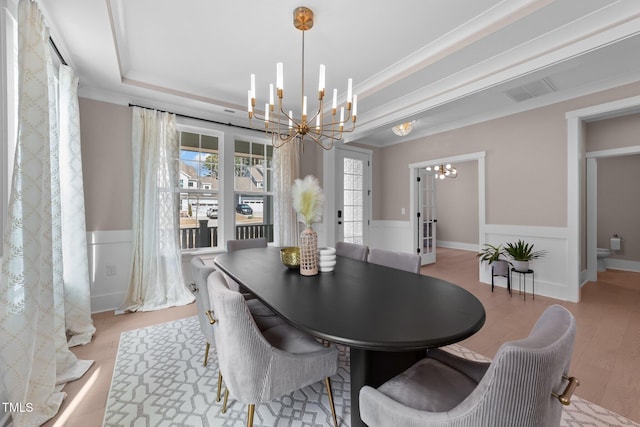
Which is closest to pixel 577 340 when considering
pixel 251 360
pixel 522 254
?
pixel 522 254

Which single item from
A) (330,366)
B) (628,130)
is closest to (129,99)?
(330,366)

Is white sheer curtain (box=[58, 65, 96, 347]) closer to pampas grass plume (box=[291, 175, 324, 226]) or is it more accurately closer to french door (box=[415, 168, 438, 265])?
pampas grass plume (box=[291, 175, 324, 226])

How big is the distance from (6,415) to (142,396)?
0.62m

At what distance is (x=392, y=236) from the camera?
5535mm

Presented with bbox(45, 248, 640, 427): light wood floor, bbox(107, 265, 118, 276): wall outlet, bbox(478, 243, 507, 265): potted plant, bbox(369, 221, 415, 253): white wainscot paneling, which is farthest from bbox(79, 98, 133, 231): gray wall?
bbox(478, 243, 507, 265): potted plant

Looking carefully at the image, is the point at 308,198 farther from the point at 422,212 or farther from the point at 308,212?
the point at 422,212

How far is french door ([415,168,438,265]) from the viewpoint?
528 cm

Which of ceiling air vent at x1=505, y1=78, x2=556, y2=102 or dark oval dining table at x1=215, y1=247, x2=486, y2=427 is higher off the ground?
ceiling air vent at x1=505, y1=78, x2=556, y2=102

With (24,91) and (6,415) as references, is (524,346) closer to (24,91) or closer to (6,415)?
(6,415)

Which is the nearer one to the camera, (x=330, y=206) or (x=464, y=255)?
(x=330, y=206)

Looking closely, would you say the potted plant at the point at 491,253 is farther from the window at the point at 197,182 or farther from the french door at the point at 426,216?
the window at the point at 197,182

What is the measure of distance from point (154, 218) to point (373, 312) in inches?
123

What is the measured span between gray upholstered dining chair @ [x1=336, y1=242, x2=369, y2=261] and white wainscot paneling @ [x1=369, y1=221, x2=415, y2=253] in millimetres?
2898

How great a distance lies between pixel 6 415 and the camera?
4.65 feet
